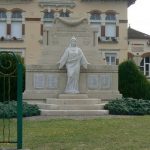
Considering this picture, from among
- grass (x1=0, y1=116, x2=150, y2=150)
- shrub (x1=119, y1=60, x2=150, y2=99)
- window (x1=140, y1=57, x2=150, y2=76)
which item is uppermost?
window (x1=140, y1=57, x2=150, y2=76)

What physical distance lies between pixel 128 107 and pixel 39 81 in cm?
424

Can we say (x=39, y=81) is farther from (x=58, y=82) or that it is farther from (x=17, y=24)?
(x=17, y=24)

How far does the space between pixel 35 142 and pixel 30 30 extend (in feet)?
131

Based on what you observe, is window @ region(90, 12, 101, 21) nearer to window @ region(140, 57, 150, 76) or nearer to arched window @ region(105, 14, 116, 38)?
arched window @ region(105, 14, 116, 38)

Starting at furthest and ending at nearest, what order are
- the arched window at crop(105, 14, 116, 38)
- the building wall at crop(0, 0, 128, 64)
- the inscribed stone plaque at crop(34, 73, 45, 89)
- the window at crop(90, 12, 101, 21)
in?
the window at crop(90, 12, 101, 21) < the arched window at crop(105, 14, 116, 38) < the building wall at crop(0, 0, 128, 64) < the inscribed stone plaque at crop(34, 73, 45, 89)

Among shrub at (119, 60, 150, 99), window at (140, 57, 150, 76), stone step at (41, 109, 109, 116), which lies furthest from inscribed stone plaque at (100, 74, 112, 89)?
window at (140, 57, 150, 76)

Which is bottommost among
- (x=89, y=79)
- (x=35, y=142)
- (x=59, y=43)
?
(x=35, y=142)

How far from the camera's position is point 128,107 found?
20750 mm

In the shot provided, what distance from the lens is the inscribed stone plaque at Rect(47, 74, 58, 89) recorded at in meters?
22.4

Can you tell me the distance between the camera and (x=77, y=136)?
12789mm

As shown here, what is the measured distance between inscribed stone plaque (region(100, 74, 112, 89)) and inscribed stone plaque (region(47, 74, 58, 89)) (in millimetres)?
2009

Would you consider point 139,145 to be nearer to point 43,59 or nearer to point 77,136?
point 77,136

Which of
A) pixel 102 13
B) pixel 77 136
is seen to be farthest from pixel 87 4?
pixel 77 136

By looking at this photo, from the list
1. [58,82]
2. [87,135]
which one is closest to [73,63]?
[58,82]
